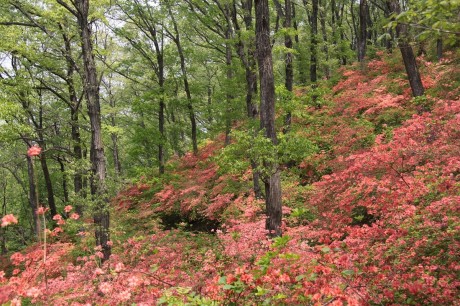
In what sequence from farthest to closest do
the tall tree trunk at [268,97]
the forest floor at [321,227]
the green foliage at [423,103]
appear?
the green foliage at [423,103]
the tall tree trunk at [268,97]
the forest floor at [321,227]

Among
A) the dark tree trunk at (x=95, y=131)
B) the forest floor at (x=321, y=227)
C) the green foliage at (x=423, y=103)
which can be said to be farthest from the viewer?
the green foliage at (x=423, y=103)

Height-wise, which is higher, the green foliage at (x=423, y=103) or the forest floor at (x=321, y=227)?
the green foliage at (x=423, y=103)

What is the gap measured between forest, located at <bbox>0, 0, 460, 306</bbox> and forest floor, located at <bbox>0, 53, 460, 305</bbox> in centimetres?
5

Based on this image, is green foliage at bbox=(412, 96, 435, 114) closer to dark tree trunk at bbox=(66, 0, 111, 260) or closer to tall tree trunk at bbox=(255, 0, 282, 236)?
tall tree trunk at bbox=(255, 0, 282, 236)

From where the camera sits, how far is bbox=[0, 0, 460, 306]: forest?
4285 millimetres

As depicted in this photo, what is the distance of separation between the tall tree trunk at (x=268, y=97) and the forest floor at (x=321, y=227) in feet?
1.80

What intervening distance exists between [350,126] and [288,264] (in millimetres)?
10276

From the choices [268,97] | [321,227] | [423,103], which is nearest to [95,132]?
[268,97]

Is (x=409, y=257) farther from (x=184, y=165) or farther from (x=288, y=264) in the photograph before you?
(x=184, y=165)

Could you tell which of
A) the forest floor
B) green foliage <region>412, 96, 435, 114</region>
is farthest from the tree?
green foliage <region>412, 96, 435, 114</region>

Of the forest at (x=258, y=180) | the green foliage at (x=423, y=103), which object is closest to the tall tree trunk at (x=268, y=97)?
the forest at (x=258, y=180)

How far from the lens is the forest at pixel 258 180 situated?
429 centimetres

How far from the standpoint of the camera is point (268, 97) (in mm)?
7762

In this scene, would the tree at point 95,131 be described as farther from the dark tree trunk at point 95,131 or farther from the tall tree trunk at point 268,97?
the tall tree trunk at point 268,97
